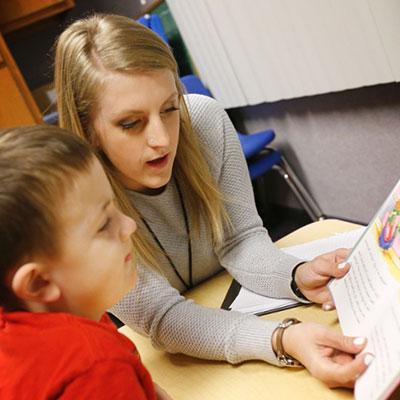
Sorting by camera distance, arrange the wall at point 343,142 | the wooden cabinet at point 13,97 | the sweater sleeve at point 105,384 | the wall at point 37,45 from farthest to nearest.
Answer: the wall at point 37,45 < the wooden cabinet at point 13,97 < the wall at point 343,142 < the sweater sleeve at point 105,384

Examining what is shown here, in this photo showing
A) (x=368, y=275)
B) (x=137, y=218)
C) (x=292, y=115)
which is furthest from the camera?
(x=292, y=115)

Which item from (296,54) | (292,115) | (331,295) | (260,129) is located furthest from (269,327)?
(260,129)

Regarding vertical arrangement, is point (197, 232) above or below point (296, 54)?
below

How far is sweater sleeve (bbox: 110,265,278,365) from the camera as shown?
0.82 metres

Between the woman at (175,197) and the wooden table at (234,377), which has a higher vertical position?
the woman at (175,197)

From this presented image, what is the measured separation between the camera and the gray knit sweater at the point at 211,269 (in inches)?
33.7

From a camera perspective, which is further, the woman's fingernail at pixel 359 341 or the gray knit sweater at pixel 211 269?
the gray knit sweater at pixel 211 269

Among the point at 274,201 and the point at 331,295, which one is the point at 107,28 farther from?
the point at 274,201

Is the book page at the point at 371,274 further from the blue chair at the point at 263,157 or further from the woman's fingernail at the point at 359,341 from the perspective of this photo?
the blue chair at the point at 263,157

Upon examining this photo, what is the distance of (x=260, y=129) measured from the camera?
2.71m

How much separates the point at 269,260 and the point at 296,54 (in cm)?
114

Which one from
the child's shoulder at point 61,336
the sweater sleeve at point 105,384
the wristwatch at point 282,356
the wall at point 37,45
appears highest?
the wall at point 37,45

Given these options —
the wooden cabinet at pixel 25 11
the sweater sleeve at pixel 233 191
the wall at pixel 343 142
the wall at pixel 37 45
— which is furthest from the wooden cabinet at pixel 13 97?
the sweater sleeve at pixel 233 191

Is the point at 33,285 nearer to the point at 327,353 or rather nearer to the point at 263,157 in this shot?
the point at 327,353
